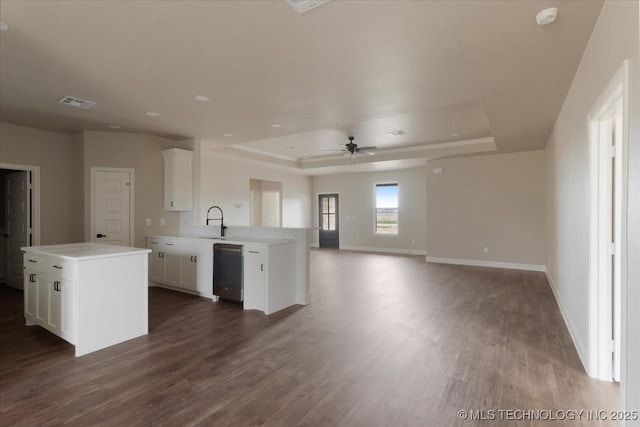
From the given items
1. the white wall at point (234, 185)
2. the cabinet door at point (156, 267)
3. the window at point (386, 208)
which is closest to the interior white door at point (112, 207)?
the cabinet door at point (156, 267)

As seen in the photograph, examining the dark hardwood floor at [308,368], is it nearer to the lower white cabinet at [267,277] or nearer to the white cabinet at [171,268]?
the lower white cabinet at [267,277]

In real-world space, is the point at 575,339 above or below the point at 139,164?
below

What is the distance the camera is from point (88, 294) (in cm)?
299

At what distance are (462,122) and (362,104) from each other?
244cm

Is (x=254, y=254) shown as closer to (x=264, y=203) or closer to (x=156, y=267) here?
(x=156, y=267)

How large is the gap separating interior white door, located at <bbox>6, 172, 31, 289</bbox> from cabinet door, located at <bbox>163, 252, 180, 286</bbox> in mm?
2310

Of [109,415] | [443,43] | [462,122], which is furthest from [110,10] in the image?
[462,122]

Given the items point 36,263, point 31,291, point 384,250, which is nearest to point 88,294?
point 36,263

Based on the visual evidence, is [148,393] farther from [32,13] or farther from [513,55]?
[513,55]

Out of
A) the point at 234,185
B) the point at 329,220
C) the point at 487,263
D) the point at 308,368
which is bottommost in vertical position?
the point at 308,368

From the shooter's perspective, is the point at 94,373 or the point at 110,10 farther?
the point at 94,373

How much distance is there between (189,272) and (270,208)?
614 cm

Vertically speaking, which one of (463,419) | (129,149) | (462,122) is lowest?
(463,419)

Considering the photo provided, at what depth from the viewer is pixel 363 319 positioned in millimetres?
3943
